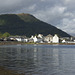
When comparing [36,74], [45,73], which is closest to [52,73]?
[45,73]

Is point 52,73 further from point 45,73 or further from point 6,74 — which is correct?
point 6,74

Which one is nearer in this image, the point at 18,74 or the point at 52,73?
the point at 18,74

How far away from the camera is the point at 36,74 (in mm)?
28547

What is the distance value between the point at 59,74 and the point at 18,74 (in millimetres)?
6746

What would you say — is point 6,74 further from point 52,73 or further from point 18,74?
point 52,73

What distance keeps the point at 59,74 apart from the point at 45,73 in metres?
2.35

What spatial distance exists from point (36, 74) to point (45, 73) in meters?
1.90

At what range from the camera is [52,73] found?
29.9 meters

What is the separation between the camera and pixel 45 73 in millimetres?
29703

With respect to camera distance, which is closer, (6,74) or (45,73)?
(6,74)

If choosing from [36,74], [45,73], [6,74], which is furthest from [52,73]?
[6,74]

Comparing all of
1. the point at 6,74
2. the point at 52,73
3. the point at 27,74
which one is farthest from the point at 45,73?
the point at 6,74

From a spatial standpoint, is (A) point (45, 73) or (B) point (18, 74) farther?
(A) point (45, 73)

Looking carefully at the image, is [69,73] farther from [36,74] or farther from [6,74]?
[6,74]
